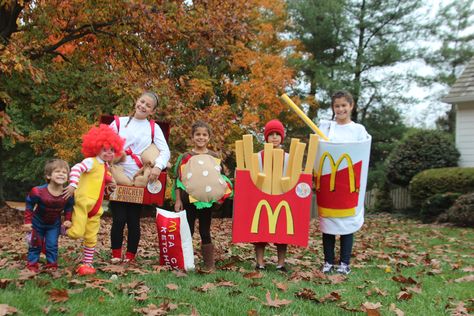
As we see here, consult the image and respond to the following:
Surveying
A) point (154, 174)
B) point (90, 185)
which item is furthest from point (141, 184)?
point (90, 185)

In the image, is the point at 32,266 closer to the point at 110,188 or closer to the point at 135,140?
the point at 110,188

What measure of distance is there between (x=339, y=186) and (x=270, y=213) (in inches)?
29.0

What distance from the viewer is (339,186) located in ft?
16.9

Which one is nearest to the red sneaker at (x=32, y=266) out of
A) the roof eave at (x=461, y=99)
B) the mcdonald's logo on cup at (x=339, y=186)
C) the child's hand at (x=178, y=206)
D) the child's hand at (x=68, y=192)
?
the child's hand at (x=68, y=192)

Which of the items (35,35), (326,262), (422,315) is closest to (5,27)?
(35,35)

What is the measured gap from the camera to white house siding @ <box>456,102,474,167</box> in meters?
15.4

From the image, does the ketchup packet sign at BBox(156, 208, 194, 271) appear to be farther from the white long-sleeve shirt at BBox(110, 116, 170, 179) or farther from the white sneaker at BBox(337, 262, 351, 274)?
the white sneaker at BBox(337, 262, 351, 274)

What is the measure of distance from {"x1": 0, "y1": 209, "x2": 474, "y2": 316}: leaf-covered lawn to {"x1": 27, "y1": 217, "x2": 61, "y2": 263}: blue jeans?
161 mm

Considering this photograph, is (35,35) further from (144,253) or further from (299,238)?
(299,238)

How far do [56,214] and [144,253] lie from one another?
79.7 inches

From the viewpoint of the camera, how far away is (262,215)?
5094mm

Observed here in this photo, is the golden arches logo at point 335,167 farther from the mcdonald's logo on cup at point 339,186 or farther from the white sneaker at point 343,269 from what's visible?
the white sneaker at point 343,269

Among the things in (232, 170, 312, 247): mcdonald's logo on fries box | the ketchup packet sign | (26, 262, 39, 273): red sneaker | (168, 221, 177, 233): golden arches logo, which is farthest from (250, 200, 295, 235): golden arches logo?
(26, 262, 39, 273): red sneaker

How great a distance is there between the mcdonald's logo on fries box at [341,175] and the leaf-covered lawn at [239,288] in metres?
0.70
